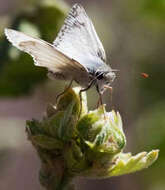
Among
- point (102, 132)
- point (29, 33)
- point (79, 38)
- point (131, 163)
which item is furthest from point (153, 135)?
point (102, 132)

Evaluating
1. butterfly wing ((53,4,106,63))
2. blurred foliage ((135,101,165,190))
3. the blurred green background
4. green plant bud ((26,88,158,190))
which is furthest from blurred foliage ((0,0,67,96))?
green plant bud ((26,88,158,190))

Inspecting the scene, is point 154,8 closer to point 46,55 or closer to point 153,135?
point 153,135

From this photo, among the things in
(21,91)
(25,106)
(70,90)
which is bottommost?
(25,106)

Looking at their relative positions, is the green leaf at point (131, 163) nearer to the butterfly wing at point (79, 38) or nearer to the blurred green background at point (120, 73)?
the butterfly wing at point (79, 38)

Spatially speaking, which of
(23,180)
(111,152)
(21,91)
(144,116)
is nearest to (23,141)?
(21,91)

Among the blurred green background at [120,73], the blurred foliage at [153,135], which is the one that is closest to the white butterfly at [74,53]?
the blurred green background at [120,73]

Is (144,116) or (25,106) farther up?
(144,116)

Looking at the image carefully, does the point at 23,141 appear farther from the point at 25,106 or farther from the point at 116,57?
the point at 25,106
